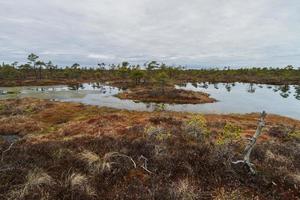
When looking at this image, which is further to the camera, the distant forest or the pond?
the distant forest

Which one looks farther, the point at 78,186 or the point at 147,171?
the point at 147,171

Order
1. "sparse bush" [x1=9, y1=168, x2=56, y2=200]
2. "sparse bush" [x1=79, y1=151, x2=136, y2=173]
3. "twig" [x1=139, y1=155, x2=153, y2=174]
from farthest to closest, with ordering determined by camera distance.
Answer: "twig" [x1=139, y1=155, x2=153, y2=174], "sparse bush" [x1=79, y1=151, x2=136, y2=173], "sparse bush" [x1=9, y1=168, x2=56, y2=200]

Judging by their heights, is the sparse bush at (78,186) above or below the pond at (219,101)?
above

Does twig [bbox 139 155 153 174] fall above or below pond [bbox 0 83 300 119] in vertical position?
above

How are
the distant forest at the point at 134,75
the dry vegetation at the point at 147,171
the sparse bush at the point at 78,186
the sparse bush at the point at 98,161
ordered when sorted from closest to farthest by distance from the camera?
1. the sparse bush at the point at 78,186
2. the dry vegetation at the point at 147,171
3. the sparse bush at the point at 98,161
4. the distant forest at the point at 134,75

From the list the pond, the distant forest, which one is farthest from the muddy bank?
the distant forest

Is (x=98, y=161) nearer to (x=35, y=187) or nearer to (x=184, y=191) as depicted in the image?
(x=35, y=187)

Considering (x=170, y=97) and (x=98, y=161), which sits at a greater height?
(x=98, y=161)

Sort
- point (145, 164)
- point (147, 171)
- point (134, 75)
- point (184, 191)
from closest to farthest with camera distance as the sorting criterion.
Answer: point (184, 191), point (147, 171), point (145, 164), point (134, 75)

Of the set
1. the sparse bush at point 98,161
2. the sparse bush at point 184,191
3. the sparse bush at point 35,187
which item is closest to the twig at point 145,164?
the sparse bush at point 98,161

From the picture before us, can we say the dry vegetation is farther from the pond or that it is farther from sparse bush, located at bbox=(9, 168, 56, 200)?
the pond

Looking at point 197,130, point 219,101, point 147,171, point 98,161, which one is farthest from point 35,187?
point 219,101

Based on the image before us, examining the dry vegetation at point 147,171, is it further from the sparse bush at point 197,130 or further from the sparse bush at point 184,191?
the sparse bush at point 197,130

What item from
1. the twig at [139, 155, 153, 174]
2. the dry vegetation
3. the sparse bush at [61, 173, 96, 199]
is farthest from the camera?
the twig at [139, 155, 153, 174]
